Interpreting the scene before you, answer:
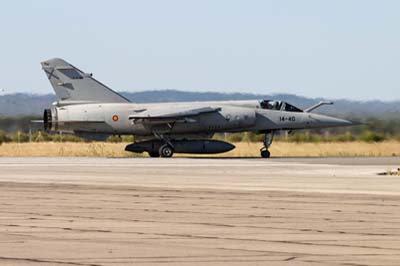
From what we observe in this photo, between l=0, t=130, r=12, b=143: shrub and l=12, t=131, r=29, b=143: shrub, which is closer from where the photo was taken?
l=0, t=130, r=12, b=143: shrub

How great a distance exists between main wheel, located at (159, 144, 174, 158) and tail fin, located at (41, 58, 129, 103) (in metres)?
3.11

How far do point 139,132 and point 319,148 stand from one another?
11163 millimetres

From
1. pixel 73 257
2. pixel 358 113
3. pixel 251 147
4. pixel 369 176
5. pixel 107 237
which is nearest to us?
pixel 73 257

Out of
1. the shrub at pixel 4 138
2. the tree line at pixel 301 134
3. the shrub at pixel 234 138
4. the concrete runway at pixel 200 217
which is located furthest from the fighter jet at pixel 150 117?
the shrub at pixel 4 138

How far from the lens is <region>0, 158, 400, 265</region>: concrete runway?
1266cm

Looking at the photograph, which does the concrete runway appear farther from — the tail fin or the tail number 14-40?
the tail number 14-40

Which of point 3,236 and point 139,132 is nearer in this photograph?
point 3,236

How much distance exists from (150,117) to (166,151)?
1.55m

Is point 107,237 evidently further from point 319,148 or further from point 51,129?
point 319,148

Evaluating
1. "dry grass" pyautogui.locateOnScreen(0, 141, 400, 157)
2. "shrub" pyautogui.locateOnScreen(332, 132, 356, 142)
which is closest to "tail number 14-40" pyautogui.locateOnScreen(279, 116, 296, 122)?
"dry grass" pyautogui.locateOnScreen(0, 141, 400, 157)

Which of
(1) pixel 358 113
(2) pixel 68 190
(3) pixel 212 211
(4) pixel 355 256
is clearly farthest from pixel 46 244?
(1) pixel 358 113

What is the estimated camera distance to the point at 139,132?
4400 cm

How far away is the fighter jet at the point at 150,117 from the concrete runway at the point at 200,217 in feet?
38.7

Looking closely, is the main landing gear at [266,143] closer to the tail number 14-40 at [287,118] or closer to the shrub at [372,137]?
the tail number 14-40 at [287,118]
